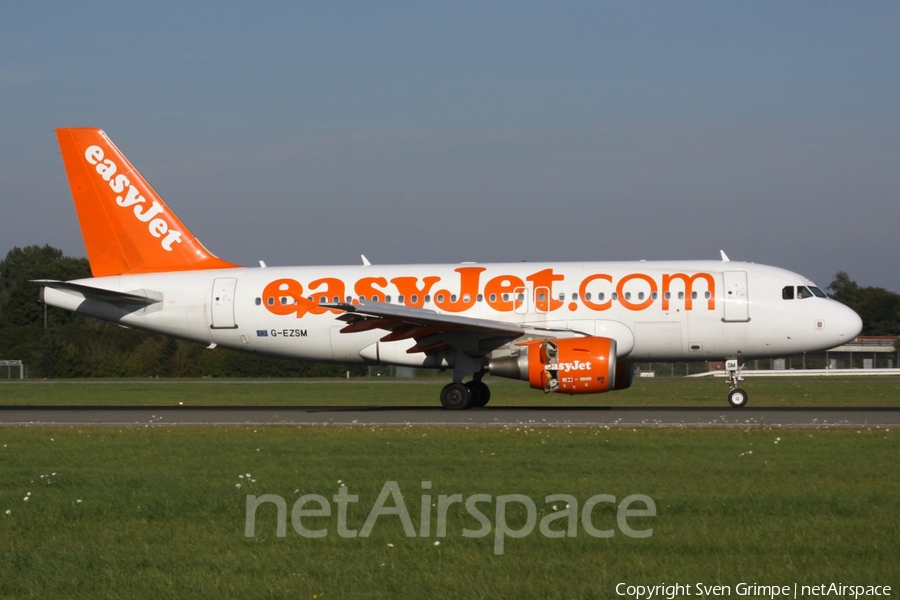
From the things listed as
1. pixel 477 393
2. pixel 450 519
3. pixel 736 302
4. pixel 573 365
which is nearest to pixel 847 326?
pixel 736 302

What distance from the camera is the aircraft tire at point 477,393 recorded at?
88.9 feet

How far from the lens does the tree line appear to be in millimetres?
60469

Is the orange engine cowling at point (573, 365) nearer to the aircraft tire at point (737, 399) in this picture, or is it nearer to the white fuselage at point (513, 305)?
the white fuselage at point (513, 305)

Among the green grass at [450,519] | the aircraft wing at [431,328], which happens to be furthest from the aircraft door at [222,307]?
the green grass at [450,519]

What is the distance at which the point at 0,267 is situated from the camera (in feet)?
449

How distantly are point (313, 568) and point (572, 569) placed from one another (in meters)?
2.02

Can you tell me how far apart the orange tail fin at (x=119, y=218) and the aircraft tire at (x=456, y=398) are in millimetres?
7563

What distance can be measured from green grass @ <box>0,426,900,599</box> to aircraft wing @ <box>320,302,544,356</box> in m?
6.80

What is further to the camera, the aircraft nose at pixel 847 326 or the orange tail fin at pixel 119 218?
the orange tail fin at pixel 119 218

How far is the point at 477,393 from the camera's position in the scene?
1070 inches

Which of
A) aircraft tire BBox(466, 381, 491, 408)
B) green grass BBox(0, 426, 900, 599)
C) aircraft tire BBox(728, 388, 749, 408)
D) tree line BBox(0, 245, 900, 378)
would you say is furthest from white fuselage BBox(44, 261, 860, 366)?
tree line BBox(0, 245, 900, 378)

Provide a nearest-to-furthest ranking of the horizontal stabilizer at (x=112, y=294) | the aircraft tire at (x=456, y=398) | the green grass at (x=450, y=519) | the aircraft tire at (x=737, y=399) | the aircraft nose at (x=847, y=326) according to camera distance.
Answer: the green grass at (x=450, y=519)
the aircraft nose at (x=847, y=326)
the aircraft tire at (x=737, y=399)
the aircraft tire at (x=456, y=398)
the horizontal stabilizer at (x=112, y=294)

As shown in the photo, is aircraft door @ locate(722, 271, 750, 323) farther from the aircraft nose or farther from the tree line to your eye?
the tree line

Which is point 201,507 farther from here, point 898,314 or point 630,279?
point 898,314
